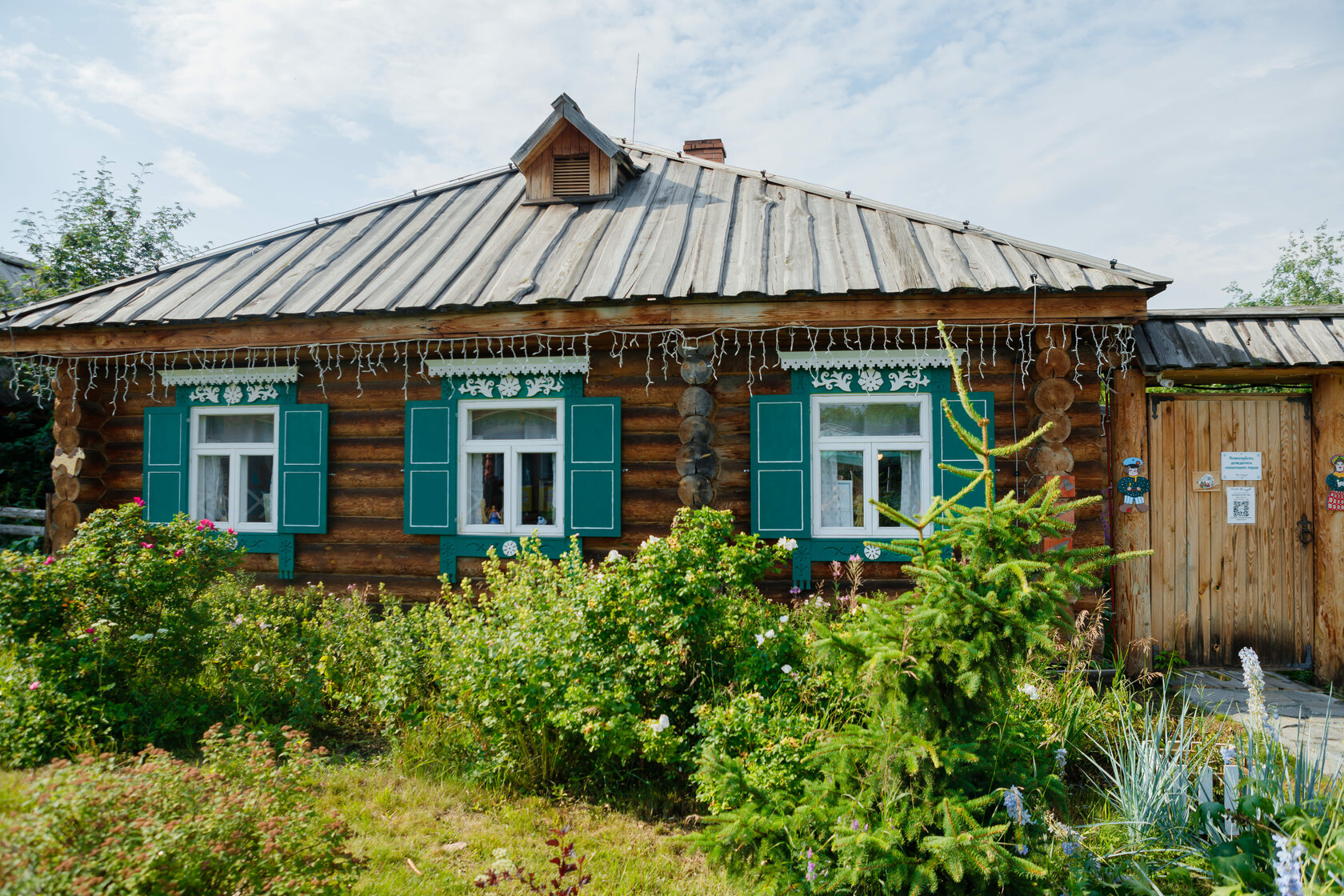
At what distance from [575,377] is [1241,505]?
630cm

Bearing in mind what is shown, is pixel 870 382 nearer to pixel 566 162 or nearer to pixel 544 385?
pixel 544 385

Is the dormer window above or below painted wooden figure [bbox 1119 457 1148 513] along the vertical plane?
above

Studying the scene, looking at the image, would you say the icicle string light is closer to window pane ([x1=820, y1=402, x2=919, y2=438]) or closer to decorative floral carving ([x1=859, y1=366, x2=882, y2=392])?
decorative floral carving ([x1=859, y1=366, x2=882, y2=392])

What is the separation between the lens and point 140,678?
4.77 metres

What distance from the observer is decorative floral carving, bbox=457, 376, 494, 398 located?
23.4 feet

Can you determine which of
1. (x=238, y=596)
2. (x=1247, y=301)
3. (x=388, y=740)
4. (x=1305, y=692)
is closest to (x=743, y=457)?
(x=388, y=740)

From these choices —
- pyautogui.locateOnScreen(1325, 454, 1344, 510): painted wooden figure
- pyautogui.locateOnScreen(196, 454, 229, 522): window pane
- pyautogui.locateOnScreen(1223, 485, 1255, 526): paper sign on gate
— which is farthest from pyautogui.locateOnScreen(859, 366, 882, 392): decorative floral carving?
pyautogui.locateOnScreen(196, 454, 229, 522): window pane

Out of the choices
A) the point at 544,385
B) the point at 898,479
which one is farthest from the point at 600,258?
the point at 898,479

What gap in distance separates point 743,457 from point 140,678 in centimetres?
486

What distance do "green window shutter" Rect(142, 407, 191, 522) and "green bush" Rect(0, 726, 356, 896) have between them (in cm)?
548

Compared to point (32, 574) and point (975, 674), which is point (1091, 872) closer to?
point (975, 674)

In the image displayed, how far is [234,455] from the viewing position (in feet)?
25.3

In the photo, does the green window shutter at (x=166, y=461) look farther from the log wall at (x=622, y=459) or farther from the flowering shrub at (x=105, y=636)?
the flowering shrub at (x=105, y=636)

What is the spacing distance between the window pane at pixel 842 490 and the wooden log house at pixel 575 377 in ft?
0.08
